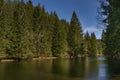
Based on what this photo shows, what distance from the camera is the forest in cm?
5559

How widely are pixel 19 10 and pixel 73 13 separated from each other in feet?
104

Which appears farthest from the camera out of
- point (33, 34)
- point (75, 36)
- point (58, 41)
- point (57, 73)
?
point (75, 36)

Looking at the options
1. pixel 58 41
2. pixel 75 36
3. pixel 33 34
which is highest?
pixel 75 36

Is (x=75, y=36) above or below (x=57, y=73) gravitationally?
above

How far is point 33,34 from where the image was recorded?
6631 cm

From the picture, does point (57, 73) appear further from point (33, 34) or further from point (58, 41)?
point (58, 41)

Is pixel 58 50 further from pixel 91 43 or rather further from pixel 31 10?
pixel 91 43

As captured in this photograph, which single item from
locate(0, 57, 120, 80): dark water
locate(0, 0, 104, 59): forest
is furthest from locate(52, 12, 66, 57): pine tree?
locate(0, 57, 120, 80): dark water

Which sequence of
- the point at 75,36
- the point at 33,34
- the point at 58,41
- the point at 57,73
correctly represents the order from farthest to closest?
the point at 75,36 → the point at 58,41 → the point at 33,34 → the point at 57,73

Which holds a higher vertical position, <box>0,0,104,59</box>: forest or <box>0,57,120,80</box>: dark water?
<box>0,0,104,59</box>: forest

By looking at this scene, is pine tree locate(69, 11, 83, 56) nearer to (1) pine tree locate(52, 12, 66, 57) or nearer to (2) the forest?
(2) the forest

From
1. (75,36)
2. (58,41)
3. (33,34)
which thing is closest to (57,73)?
(33,34)

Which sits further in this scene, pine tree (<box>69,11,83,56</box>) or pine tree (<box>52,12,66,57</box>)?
pine tree (<box>69,11,83,56</box>)

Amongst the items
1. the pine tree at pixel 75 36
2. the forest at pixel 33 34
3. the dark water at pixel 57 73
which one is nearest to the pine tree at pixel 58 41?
the forest at pixel 33 34
